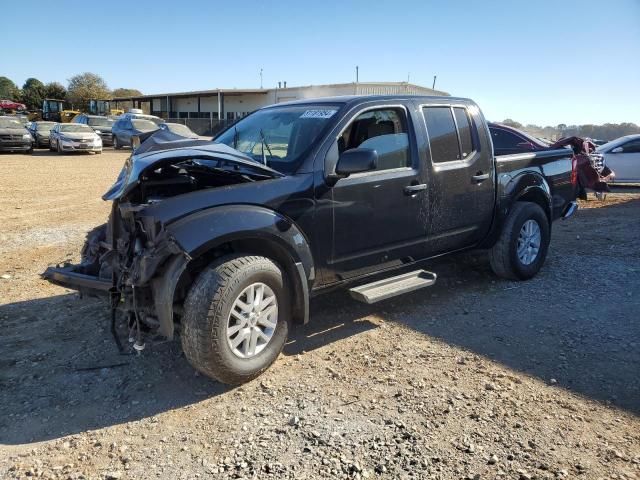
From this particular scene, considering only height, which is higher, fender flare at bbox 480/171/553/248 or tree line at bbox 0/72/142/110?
tree line at bbox 0/72/142/110

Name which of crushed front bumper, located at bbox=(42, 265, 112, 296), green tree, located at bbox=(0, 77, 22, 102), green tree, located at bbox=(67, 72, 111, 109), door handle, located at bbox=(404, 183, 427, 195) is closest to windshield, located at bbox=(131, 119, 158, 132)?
crushed front bumper, located at bbox=(42, 265, 112, 296)

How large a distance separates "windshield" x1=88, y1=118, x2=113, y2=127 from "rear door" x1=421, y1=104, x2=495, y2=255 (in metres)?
28.7

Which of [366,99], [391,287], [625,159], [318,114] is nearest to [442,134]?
[366,99]

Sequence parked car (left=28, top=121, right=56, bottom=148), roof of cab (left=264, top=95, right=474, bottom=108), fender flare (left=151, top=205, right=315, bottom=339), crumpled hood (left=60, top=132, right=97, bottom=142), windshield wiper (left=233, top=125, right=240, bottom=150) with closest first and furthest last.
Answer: fender flare (left=151, top=205, right=315, bottom=339) < roof of cab (left=264, top=95, right=474, bottom=108) < windshield wiper (left=233, top=125, right=240, bottom=150) < crumpled hood (left=60, top=132, right=97, bottom=142) < parked car (left=28, top=121, right=56, bottom=148)

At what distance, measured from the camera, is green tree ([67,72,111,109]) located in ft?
239

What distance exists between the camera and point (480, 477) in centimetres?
278

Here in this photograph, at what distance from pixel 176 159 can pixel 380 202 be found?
1.71 metres

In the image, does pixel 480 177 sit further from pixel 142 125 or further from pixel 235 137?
pixel 142 125

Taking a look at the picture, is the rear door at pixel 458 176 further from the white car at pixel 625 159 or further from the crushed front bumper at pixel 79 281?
the white car at pixel 625 159

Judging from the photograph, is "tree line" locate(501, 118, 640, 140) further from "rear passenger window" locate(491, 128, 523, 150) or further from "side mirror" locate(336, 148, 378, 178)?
"side mirror" locate(336, 148, 378, 178)

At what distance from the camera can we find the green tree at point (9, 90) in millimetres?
82562

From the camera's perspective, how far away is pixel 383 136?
4.64 metres

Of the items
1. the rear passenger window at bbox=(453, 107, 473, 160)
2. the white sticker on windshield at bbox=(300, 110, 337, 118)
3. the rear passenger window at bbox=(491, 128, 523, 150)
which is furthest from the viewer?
the rear passenger window at bbox=(491, 128, 523, 150)

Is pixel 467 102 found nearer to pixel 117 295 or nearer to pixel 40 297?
pixel 117 295
